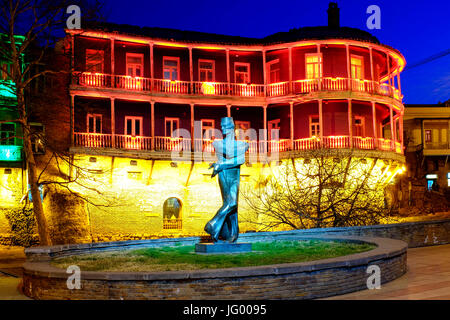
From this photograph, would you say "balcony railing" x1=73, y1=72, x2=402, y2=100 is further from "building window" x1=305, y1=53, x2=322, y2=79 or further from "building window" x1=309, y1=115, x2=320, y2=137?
"building window" x1=309, y1=115, x2=320, y2=137

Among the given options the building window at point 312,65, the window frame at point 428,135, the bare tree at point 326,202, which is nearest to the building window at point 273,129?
the building window at point 312,65

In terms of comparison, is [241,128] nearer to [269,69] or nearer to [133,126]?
[269,69]

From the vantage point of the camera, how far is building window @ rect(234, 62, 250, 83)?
30.8m

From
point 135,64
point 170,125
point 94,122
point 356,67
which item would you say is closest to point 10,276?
point 94,122

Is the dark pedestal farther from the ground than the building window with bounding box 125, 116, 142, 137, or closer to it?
closer to it

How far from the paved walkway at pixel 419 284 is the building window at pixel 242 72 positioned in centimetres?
1913

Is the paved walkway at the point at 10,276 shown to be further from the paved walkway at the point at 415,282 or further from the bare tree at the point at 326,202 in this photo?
the bare tree at the point at 326,202

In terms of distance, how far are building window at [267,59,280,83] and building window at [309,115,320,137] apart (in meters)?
3.09

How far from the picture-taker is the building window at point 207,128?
29.6 meters

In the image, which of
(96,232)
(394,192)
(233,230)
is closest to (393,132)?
(394,192)

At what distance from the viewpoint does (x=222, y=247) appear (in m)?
11.9

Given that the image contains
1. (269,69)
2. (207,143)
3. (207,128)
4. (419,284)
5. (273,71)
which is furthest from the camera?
(269,69)

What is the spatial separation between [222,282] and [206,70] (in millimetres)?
23799

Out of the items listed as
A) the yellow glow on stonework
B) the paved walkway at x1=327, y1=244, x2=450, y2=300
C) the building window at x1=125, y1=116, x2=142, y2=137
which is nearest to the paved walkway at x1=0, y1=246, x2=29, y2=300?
the yellow glow on stonework
